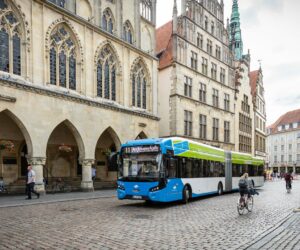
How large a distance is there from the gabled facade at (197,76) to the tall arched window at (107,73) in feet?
27.4

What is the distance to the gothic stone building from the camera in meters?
17.7

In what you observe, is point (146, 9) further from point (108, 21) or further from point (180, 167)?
point (180, 167)

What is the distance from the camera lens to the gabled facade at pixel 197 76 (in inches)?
1237

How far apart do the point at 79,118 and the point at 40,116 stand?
3.07 meters

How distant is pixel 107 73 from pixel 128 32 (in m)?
4.48

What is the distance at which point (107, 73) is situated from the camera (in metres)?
23.9

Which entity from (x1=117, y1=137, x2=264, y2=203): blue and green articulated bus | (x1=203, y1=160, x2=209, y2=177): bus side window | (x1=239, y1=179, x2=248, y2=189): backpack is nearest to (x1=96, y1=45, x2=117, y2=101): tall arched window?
(x1=117, y1=137, x2=264, y2=203): blue and green articulated bus

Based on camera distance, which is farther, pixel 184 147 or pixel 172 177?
pixel 184 147

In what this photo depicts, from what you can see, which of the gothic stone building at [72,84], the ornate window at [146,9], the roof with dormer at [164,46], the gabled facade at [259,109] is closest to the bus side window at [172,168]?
the gothic stone building at [72,84]

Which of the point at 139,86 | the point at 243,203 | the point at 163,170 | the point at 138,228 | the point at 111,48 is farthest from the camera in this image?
the point at 139,86

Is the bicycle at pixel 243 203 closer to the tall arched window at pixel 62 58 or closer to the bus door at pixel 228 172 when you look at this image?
the bus door at pixel 228 172

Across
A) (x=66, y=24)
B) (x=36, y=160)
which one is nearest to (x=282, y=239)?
(x=36, y=160)

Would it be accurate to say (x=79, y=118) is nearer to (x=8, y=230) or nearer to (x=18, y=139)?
(x=18, y=139)

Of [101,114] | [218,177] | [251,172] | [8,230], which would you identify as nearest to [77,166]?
[101,114]
